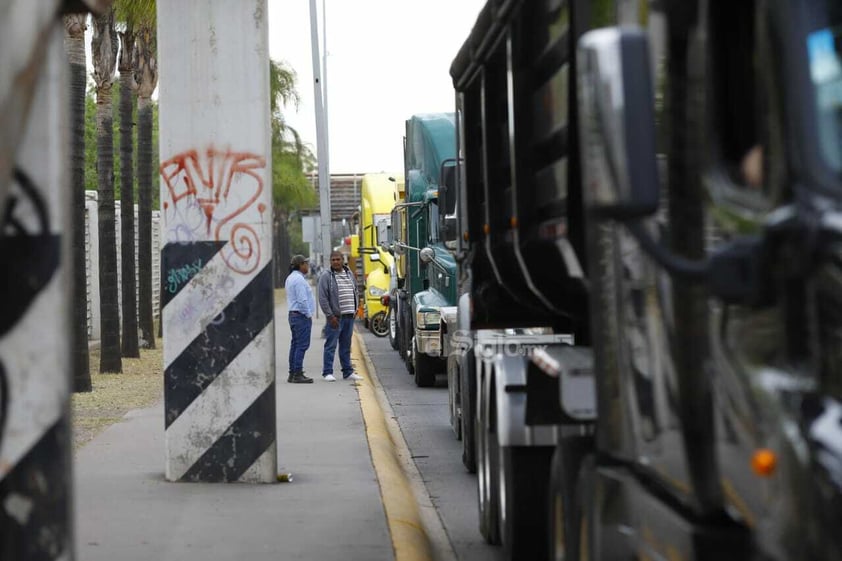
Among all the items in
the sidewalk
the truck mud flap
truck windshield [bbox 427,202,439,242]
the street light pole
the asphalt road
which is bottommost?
the asphalt road

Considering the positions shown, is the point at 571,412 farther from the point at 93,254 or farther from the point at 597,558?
the point at 93,254

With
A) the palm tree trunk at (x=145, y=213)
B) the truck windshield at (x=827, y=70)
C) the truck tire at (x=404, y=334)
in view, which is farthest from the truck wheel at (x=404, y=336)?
the truck windshield at (x=827, y=70)

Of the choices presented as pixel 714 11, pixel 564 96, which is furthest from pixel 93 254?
pixel 714 11

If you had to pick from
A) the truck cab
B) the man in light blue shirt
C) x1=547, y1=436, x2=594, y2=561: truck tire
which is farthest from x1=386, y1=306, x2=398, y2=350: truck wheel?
x1=547, y1=436, x2=594, y2=561: truck tire

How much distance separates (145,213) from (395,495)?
18864mm

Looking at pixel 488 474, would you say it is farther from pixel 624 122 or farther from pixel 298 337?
pixel 298 337

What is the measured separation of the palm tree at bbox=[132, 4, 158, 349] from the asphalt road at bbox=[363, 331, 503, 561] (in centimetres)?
622

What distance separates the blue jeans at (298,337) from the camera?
20891mm

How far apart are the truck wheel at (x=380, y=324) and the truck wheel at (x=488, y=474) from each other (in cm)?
2470

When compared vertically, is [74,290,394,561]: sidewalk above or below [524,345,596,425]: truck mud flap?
below

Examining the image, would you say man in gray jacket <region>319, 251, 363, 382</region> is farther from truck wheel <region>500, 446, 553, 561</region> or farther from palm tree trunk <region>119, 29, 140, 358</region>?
truck wheel <region>500, 446, 553, 561</region>

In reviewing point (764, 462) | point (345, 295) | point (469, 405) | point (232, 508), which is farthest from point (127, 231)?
point (764, 462)

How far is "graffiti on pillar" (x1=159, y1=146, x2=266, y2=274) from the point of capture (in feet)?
34.2

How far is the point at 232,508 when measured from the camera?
9531 millimetres
